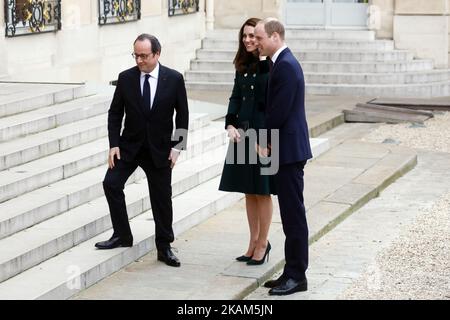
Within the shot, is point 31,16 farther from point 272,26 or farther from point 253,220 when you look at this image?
point 272,26

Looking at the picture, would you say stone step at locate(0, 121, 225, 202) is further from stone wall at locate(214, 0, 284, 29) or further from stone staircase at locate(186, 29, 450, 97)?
stone wall at locate(214, 0, 284, 29)

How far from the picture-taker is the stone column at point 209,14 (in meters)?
21.1

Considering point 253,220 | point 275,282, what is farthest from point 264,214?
point 275,282

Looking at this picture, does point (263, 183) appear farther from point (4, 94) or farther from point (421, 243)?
point (4, 94)

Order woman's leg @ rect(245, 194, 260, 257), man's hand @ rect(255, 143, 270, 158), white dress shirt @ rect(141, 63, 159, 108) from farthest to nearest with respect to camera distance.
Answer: woman's leg @ rect(245, 194, 260, 257)
white dress shirt @ rect(141, 63, 159, 108)
man's hand @ rect(255, 143, 270, 158)

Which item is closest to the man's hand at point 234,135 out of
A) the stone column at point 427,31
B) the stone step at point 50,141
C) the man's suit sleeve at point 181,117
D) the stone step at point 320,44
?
the man's suit sleeve at point 181,117

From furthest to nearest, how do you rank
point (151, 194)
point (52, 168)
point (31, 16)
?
point (31, 16) < point (52, 168) < point (151, 194)

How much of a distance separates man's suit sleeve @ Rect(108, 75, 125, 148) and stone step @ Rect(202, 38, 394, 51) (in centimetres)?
1200

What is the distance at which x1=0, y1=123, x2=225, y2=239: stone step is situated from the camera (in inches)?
339

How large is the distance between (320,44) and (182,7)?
8.30ft

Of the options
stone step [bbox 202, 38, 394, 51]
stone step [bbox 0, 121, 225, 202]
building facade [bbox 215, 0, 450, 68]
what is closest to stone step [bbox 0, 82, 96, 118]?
stone step [bbox 0, 121, 225, 202]

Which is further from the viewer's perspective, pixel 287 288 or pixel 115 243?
pixel 115 243

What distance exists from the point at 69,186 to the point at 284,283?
249 cm

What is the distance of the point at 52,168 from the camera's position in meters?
9.84
